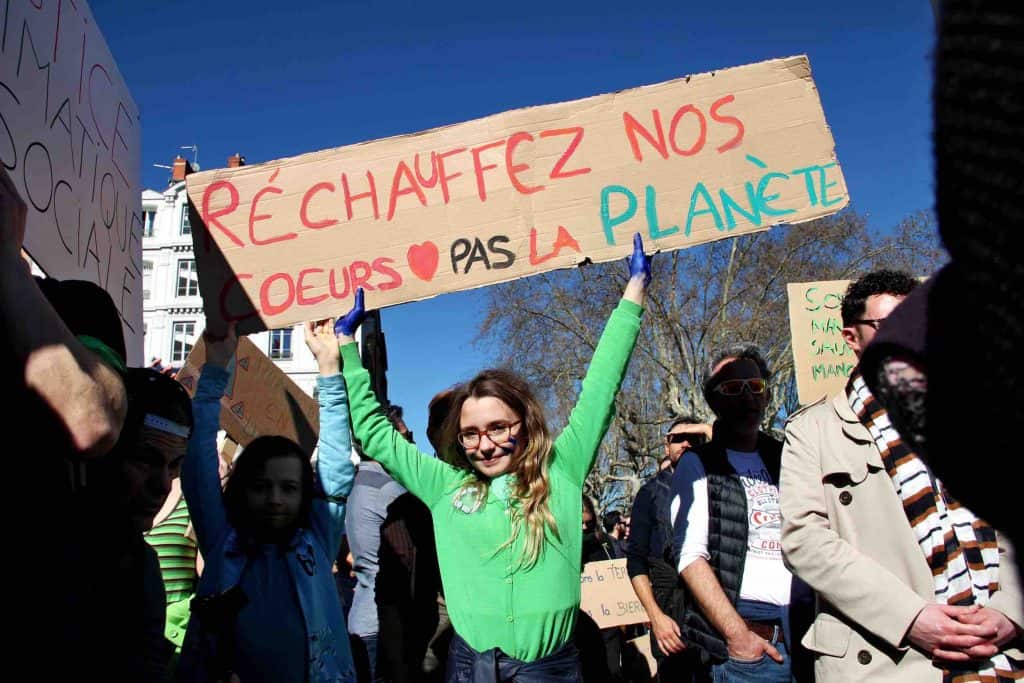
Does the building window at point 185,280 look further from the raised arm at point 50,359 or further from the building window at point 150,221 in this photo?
the raised arm at point 50,359

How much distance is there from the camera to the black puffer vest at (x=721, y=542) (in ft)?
8.84

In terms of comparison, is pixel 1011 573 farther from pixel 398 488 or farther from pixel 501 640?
pixel 398 488

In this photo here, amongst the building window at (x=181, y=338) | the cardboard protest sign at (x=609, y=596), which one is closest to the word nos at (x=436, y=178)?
the cardboard protest sign at (x=609, y=596)

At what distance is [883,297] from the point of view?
2.43 metres

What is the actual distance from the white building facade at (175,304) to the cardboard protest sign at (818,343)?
130 ft

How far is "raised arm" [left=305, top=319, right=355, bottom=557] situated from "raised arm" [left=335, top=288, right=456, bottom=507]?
3cm

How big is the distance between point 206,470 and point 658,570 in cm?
209

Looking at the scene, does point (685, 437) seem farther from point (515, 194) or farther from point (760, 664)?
point (515, 194)

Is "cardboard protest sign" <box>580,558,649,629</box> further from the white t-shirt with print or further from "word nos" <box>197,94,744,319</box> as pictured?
"word nos" <box>197,94,744,319</box>

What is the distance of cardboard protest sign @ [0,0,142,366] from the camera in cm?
221

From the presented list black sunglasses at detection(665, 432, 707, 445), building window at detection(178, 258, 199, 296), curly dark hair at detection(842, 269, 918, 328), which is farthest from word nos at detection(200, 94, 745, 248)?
building window at detection(178, 258, 199, 296)

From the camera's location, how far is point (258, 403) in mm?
4668

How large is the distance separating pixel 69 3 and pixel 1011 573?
3118 millimetres

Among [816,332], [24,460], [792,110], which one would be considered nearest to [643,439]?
[816,332]
